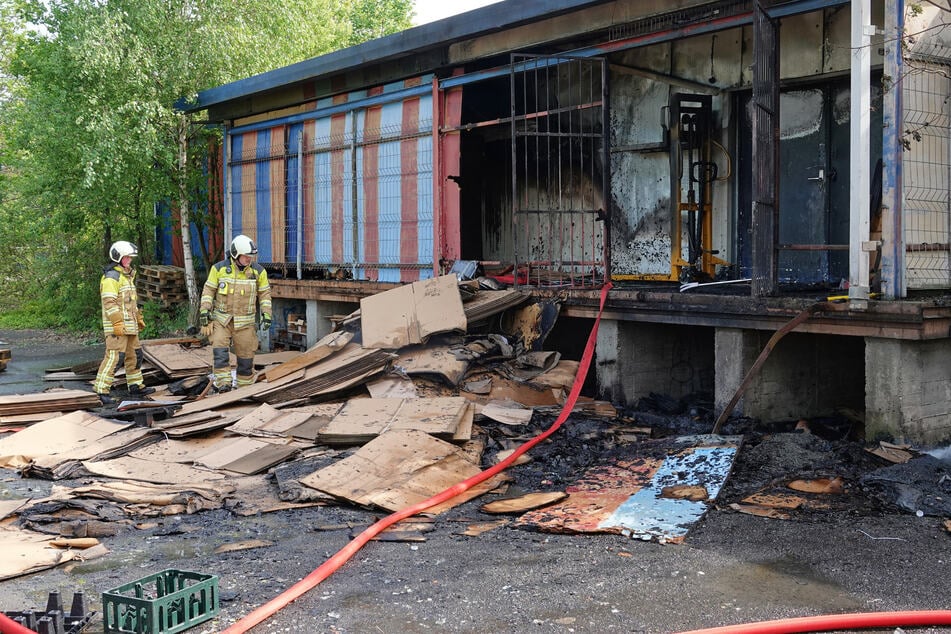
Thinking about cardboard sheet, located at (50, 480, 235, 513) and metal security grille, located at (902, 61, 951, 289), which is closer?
cardboard sheet, located at (50, 480, 235, 513)

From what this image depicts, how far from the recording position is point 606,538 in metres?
5.66

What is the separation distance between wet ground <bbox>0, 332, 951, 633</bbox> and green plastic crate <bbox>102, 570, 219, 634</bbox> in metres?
0.13

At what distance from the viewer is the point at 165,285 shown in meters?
18.5

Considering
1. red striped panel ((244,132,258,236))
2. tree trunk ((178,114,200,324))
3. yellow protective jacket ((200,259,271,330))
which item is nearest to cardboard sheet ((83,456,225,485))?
yellow protective jacket ((200,259,271,330))

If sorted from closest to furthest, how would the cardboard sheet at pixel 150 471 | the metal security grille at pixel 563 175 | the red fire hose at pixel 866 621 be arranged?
1. the red fire hose at pixel 866 621
2. the cardboard sheet at pixel 150 471
3. the metal security grille at pixel 563 175

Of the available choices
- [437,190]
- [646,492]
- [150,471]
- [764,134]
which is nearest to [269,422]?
[150,471]

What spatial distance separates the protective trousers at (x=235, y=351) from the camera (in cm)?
1088

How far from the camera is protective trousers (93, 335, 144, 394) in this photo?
11.3 meters

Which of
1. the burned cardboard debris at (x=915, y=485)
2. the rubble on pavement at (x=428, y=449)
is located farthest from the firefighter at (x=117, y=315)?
the burned cardboard debris at (x=915, y=485)

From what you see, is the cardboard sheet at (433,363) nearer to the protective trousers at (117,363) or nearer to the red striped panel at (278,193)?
the protective trousers at (117,363)

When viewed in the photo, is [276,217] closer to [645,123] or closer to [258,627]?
[645,123]

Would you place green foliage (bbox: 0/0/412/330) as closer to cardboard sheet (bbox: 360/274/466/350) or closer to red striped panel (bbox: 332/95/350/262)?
red striped panel (bbox: 332/95/350/262)

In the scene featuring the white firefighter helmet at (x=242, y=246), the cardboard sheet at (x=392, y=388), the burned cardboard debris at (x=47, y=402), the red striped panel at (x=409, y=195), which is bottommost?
the burned cardboard debris at (x=47, y=402)

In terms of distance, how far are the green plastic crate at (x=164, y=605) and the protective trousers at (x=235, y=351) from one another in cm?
651
